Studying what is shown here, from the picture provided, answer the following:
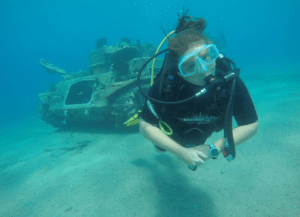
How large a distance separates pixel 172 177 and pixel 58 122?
9.05m

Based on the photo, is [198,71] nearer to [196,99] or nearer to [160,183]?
[196,99]

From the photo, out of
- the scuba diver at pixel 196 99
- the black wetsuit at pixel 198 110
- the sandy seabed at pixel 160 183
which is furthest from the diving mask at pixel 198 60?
the sandy seabed at pixel 160 183

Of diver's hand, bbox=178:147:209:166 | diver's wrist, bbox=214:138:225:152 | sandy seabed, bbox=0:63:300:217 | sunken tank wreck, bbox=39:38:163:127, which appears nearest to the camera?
diver's hand, bbox=178:147:209:166

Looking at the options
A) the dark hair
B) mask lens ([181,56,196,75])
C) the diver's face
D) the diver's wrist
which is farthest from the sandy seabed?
the dark hair

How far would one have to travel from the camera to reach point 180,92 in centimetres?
212

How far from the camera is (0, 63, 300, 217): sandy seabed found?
9.98 feet

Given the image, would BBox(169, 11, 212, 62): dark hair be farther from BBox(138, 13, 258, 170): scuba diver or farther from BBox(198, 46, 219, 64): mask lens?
BBox(198, 46, 219, 64): mask lens

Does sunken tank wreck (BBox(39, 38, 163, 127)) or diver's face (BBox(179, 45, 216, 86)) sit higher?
diver's face (BBox(179, 45, 216, 86))

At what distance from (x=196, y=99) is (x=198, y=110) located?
0.16 meters

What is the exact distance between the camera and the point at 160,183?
3.79 m

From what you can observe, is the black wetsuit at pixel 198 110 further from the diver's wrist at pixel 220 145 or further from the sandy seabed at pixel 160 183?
the sandy seabed at pixel 160 183

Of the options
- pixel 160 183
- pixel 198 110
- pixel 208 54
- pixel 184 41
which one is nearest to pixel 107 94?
pixel 160 183

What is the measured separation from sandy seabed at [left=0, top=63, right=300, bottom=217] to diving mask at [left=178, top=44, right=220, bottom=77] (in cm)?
250

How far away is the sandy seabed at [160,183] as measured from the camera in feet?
9.98
